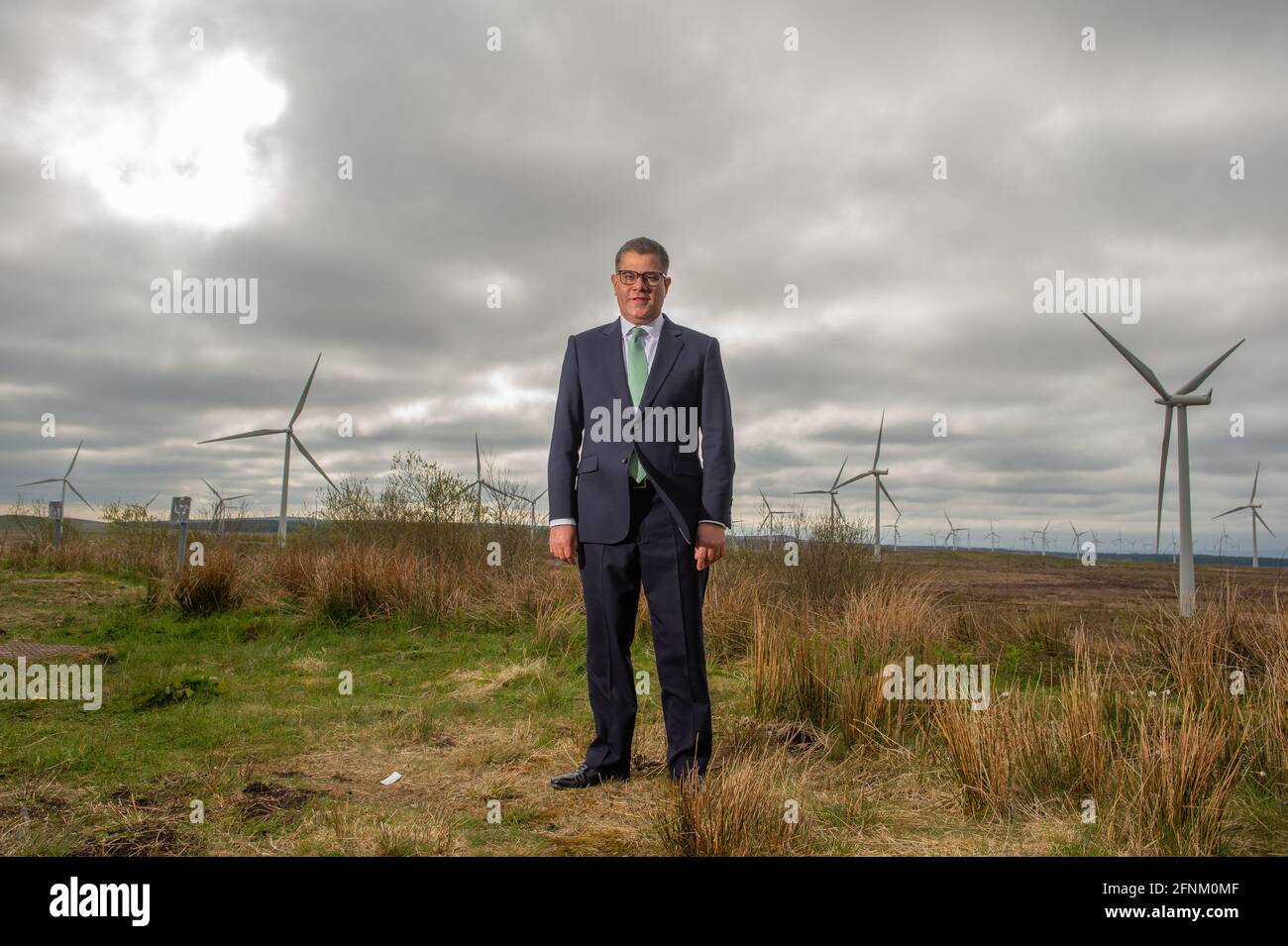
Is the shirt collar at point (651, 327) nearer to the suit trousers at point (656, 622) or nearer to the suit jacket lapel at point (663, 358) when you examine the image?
the suit jacket lapel at point (663, 358)

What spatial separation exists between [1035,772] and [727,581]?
679 cm

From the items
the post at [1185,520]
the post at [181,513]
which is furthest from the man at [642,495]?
the post at [181,513]

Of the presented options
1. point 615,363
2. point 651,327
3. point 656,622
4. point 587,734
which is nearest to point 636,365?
point 615,363

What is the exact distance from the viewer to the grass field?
158 inches

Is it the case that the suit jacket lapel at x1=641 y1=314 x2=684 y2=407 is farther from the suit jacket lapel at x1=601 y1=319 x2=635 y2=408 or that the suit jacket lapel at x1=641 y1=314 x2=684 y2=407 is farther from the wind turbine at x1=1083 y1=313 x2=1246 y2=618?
the wind turbine at x1=1083 y1=313 x2=1246 y2=618

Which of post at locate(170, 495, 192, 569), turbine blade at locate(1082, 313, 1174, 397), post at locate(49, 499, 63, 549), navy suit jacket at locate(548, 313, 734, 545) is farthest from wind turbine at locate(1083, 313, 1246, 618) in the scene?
post at locate(49, 499, 63, 549)

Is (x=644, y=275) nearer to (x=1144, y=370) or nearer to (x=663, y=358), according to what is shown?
(x=663, y=358)

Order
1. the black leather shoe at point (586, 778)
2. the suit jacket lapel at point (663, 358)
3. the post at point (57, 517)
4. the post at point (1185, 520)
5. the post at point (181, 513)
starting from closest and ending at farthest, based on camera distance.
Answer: the suit jacket lapel at point (663, 358) < the black leather shoe at point (586, 778) < the post at point (1185, 520) < the post at point (181, 513) < the post at point (57, 517)

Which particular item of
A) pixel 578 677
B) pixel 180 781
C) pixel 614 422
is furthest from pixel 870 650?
pixel 180 781

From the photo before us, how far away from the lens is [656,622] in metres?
4.68

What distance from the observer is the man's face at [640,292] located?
4711 millimetres

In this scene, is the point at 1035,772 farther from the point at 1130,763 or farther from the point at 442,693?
the point at 442,693

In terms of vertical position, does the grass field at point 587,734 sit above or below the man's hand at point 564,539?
below

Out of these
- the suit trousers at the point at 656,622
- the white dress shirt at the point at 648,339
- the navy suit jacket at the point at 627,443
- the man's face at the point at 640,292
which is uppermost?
the man's face at the point at 640,292
